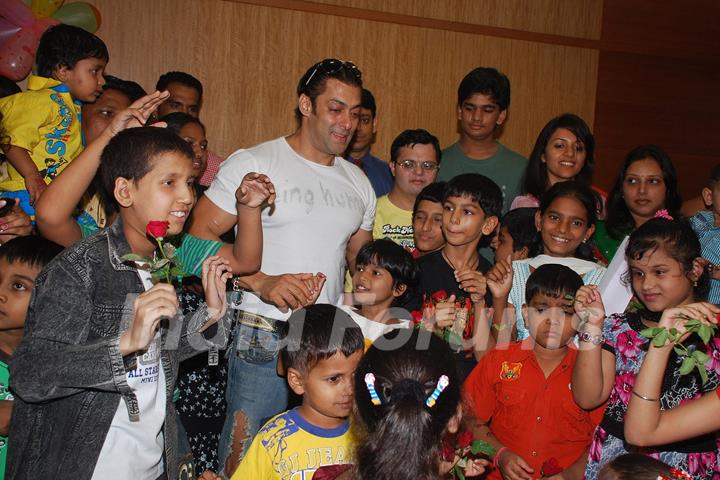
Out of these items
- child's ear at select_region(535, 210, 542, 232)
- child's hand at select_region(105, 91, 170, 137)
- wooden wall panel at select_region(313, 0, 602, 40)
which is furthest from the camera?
wooden wall panel at select_region(313, 0, 602, 40)

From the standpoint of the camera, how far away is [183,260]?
7.18 ft

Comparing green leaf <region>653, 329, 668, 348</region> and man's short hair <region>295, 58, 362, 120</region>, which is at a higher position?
man's short hair <region>295, 58, 362, 120</region>

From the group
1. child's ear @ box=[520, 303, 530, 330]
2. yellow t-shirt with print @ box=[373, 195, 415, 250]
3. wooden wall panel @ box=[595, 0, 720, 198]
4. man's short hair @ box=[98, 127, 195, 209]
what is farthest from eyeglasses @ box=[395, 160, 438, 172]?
wooden wall panel @ box=[595, 0, 720, 198]

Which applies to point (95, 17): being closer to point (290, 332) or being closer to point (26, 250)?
point (26, 250)

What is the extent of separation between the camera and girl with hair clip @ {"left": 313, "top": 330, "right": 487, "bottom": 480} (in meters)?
1.52

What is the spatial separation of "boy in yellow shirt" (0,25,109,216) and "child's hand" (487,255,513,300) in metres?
1.73

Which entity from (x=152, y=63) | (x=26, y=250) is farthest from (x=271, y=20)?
(x=26, y=250)

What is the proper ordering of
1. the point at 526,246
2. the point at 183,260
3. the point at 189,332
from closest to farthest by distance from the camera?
the point at 189,332 → the point at 183,260 → the point at 526,246

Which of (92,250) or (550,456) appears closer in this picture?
(92,250)

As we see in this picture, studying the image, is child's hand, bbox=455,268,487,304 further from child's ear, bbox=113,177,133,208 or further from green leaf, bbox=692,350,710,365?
child's ear, bbox=113,177,133,208

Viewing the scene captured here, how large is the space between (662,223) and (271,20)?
3.13 meters

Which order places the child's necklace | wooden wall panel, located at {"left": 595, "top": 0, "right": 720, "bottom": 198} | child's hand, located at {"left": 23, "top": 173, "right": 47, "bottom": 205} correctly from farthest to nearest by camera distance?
wooden wall panel, located at {"left": 595, "top": 0, "right": 720, "bottom": 198} → the child's necklace → child's hand, located at {"left": 23, "top": 173, "right": 47, "bottom": 205}

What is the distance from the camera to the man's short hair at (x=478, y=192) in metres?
3.00

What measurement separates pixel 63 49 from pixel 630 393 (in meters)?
2.71
